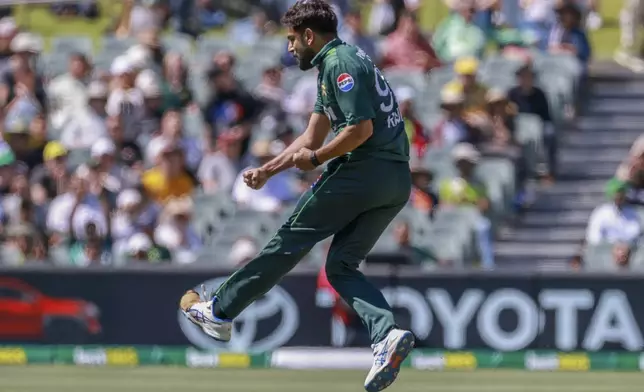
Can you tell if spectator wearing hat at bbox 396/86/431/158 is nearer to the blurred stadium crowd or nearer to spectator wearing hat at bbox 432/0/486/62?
the blurred stadium crowd

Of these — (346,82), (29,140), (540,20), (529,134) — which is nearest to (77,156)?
(29,140)

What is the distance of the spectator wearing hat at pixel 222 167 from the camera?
49.2ft

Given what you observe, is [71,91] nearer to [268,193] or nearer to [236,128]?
[236,128]

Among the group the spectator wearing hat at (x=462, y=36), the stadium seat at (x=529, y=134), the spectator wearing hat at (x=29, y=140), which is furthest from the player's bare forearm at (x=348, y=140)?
the spectator wearing hat at (x=462, y=36)

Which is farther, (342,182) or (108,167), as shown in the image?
(108,167)

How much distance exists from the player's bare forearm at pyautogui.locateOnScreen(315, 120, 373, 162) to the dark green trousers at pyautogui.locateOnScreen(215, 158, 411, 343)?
0.84ft

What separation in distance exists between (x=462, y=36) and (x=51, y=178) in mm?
4747

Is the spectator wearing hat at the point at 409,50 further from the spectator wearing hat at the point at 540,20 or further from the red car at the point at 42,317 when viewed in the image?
the red car at the point at 42,317

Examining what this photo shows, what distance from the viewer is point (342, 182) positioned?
306 inches

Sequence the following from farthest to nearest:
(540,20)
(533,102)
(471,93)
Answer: (540,20) < (533,102) < (471,93)

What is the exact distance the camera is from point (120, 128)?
617 inches

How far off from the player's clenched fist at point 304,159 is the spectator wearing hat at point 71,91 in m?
9.06

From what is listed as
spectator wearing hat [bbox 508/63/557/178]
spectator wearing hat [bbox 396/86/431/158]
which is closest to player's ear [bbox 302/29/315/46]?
spectator wearing hat [bbox 396/86/431/158]

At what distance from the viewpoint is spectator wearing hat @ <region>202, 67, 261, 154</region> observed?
15.8 meters
